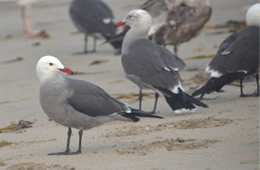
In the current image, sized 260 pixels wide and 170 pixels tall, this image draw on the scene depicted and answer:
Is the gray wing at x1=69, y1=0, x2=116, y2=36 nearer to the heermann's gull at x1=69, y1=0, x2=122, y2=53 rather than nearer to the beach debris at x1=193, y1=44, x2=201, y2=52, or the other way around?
the heermann's gull at x1=69, y1=0, x2=122, y2=53

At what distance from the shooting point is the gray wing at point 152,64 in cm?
905

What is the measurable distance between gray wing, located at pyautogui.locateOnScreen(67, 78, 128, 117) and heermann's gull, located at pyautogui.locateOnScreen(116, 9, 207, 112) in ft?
3.59

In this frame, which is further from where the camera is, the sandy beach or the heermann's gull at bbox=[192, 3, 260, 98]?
the heermann's gull at bbox=[192, 3, 260, 98]

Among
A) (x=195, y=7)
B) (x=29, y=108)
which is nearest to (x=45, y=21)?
(x=195, y=7)

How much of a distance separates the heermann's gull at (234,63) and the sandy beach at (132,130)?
0.72 feet

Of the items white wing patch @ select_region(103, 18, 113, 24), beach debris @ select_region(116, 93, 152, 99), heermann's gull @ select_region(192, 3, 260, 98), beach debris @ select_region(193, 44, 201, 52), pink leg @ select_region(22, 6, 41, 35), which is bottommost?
pink leg @ select_region(22, 6, 41, 35)

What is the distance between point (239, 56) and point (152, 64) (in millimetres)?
998

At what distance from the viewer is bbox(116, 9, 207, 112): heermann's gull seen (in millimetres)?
8859


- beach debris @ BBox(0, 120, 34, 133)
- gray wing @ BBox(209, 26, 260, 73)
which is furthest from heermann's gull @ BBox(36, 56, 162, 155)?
gray wing @ BBox(209, 26, 260, 73)

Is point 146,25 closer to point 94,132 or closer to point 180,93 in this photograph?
point 180,93

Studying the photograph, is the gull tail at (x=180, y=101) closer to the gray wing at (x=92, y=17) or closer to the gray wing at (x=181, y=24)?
the gray wing at (x=181, y=24)

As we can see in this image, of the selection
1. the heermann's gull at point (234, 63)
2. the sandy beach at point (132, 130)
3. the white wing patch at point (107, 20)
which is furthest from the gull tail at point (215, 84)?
the white wing patch at point (107, 20)

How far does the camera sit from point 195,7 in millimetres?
12445

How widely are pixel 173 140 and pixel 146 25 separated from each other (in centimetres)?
260
